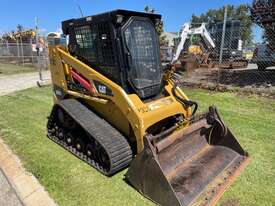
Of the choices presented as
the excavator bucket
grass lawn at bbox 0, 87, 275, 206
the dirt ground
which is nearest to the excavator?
the excavator bucket

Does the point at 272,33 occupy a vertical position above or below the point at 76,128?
above

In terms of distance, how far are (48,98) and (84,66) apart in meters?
5.02

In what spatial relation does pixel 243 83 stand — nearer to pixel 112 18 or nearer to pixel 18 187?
pixel 112 18

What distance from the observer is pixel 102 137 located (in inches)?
150

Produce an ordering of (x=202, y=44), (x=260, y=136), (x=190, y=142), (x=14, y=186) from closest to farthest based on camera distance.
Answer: (x=14, y=186), (x=190, y=142), (x=260, y=136), (x=202, y=44)

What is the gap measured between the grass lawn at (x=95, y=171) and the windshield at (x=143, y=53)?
133cm

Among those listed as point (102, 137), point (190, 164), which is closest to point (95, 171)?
point (102, 137)

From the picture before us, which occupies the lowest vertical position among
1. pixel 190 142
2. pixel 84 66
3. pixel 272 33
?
pixel 190 142

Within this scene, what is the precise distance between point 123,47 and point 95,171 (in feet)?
5.60

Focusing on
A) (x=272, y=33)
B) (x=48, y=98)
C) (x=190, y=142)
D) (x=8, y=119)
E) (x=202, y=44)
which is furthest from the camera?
(x=202, y=44)

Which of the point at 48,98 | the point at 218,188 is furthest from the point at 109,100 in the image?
the point at 48,98

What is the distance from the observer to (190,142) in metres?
4.04

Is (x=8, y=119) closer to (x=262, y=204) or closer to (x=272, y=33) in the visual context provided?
(x=262, y=204)

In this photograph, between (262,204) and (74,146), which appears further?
(74,146)
